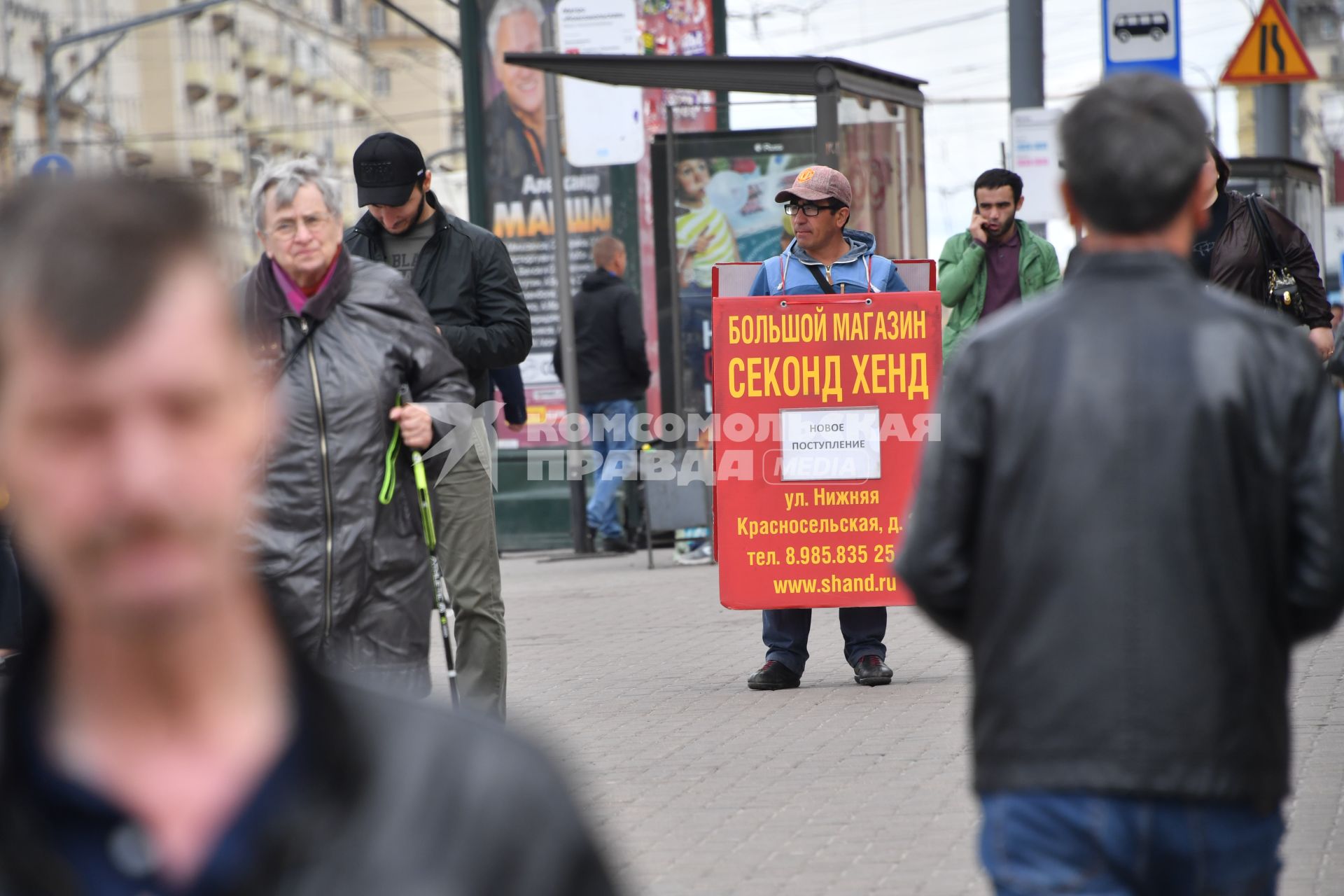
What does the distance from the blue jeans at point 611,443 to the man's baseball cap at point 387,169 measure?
27.0ft

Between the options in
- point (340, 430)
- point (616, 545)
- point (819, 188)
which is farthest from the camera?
point (616, 545)

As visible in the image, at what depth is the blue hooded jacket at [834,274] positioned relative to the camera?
791cm

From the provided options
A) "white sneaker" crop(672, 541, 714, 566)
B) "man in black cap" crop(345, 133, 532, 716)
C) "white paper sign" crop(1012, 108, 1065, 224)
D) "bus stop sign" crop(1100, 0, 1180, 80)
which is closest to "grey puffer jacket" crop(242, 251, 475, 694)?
"man in black cap" crop(345, 133, 532, 716)

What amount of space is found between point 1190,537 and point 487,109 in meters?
13.1

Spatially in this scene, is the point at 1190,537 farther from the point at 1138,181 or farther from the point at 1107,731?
the point at 1138,181

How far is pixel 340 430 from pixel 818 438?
12.8 feet

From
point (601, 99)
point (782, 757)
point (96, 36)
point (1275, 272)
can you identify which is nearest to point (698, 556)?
point (601, 99)

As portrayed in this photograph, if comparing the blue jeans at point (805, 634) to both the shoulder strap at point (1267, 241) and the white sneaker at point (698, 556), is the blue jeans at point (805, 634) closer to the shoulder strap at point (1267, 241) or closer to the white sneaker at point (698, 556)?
the shoulder strap at point (1267, 241)

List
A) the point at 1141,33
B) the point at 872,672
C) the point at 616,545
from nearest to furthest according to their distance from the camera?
the point at 872,672
the point at 1141,33
the point at 616,545

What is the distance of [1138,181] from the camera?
2541mm

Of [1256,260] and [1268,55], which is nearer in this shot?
[1256,260]

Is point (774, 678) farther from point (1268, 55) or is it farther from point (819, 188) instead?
point (1268, 55)

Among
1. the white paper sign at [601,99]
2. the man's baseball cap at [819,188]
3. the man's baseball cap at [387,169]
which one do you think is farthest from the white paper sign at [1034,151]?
the man's baseball cap at [387,169]

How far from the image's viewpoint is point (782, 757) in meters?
6.38
